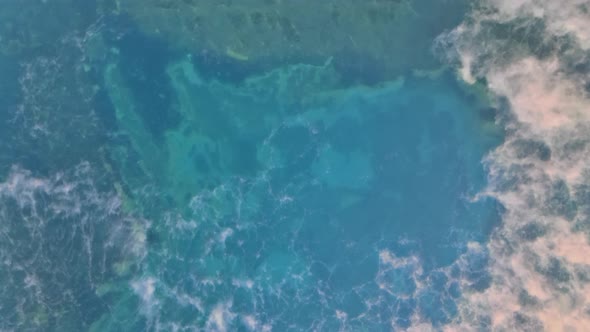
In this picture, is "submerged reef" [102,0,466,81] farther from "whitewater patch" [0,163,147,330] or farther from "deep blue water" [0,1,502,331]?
"whitewater patch" [0,163,147,330]

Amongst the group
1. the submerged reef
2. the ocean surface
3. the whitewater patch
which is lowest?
the whitewater patch

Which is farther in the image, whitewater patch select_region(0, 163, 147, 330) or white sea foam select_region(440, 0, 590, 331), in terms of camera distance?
whitewater patch select_region(0, 163, 147, 330)

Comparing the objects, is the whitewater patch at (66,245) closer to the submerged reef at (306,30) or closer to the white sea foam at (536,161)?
the submerged reef at (306,30)

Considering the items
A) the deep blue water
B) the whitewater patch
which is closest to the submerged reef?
the deep blue water

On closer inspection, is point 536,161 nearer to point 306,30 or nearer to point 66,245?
point 306,30

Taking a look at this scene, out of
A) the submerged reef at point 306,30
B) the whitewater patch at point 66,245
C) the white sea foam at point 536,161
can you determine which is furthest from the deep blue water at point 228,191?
the white sea foam at point 536,161

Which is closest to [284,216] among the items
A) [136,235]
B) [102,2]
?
[136,235]

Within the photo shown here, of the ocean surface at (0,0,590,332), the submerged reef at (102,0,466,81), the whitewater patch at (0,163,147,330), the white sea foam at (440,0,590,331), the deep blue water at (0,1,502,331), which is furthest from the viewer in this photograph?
the whitewater patch at (0,163,147,330)
